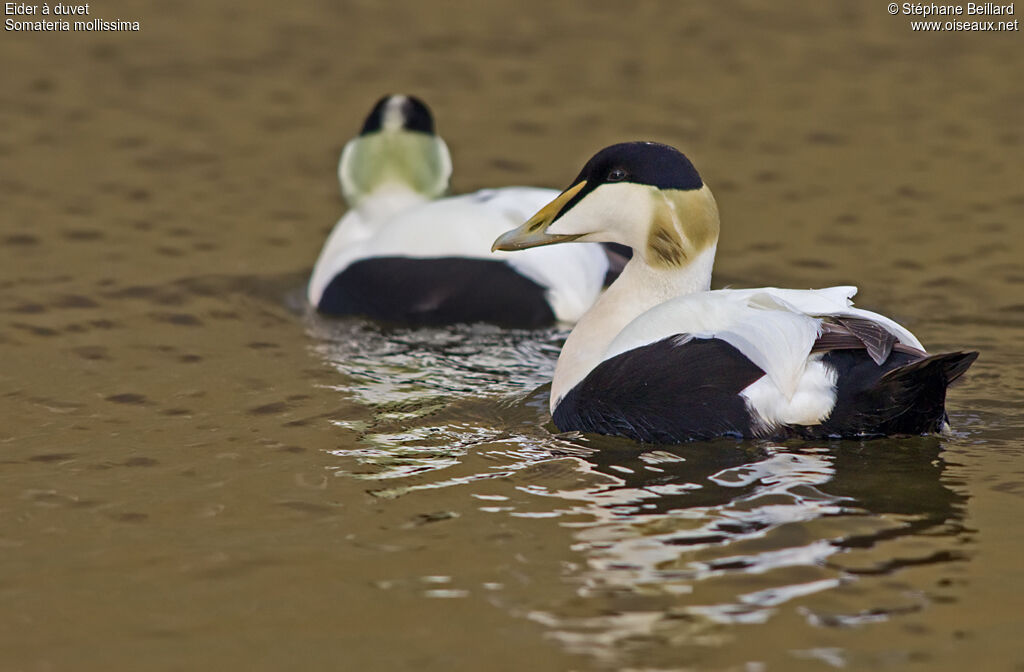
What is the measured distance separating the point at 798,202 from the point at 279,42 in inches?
183

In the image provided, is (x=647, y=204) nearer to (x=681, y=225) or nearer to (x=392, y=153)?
(x=681, y=225)

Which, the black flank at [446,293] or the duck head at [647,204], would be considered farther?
the black flank at [446,293]

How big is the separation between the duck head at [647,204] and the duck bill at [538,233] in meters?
0.01

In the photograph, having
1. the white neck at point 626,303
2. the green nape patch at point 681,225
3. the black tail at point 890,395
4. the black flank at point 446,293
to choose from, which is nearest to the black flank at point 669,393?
the white neck at point 626,303

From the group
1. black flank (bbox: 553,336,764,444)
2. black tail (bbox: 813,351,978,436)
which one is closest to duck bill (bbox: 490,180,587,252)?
black flank (bbox: 553,336,764,444)

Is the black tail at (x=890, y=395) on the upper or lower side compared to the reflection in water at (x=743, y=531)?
upper

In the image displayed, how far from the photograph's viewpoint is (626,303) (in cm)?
533

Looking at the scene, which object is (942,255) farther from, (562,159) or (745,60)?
(745,60)

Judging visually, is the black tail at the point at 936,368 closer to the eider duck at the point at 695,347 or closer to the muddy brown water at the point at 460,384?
the eider duck at the point at 695,347

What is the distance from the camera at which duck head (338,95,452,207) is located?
742 cm

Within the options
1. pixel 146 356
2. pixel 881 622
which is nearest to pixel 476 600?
pixel 881 622

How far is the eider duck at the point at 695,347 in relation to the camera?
476 centimetres

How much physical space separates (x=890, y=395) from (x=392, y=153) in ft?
10.9

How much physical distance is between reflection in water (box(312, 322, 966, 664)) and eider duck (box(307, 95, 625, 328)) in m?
0.75
